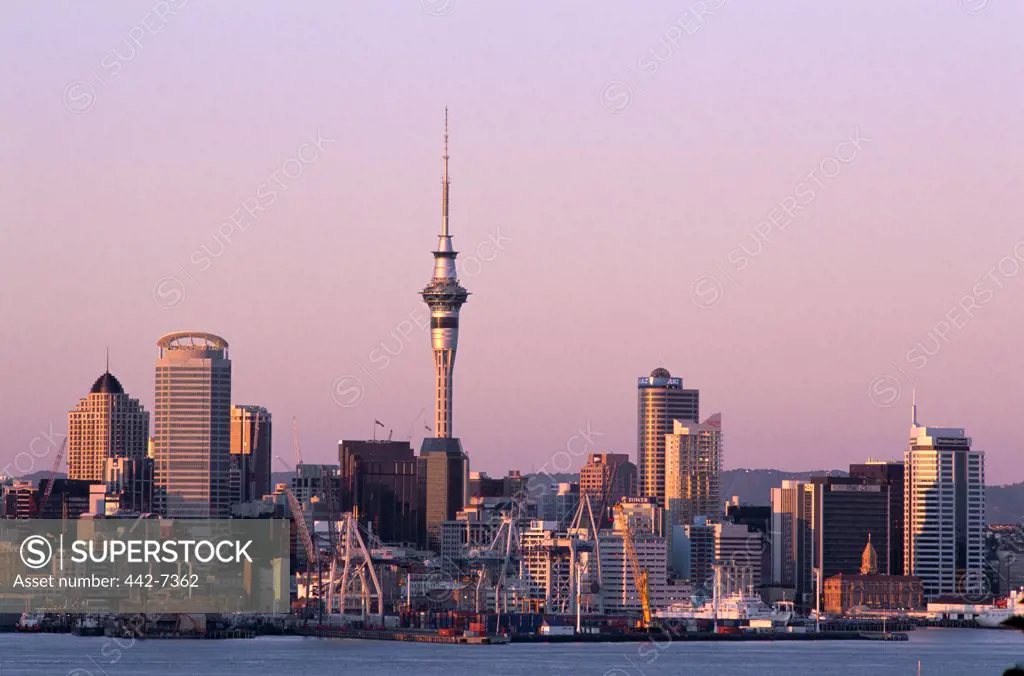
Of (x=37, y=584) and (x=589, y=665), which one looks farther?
(x=37, y=584)

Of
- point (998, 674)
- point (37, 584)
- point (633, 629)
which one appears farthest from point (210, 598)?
point (998, 674)

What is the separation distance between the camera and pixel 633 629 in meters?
185

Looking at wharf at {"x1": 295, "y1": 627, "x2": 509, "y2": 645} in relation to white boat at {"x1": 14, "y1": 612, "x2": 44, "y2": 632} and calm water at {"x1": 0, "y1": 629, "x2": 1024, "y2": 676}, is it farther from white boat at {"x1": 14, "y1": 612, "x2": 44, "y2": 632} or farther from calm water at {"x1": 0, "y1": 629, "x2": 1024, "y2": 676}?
white boat at {"x1": 14, "y1": 612, "x2": 44, "y2": 632}

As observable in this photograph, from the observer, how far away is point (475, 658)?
14062cm

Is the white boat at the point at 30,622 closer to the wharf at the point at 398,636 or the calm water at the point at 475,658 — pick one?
the calm water at the point at 475,658

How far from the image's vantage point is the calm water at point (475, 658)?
12531 cm

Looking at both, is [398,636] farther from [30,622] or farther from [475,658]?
[475,658]

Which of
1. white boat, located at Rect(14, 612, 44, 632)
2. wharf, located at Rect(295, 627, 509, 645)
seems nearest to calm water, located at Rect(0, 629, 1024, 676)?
wharf, located at Rect(295, 627, 509, 645)

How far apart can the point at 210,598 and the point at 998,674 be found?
80059mm

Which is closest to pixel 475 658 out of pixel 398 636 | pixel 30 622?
pixel 398 636

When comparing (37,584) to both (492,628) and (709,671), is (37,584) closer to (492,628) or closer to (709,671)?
(492,628)

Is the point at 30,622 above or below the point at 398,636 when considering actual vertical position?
above

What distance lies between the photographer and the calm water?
12531 cm

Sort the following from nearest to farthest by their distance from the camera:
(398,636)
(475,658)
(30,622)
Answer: (475,658)
(398,636)
(30,622)
